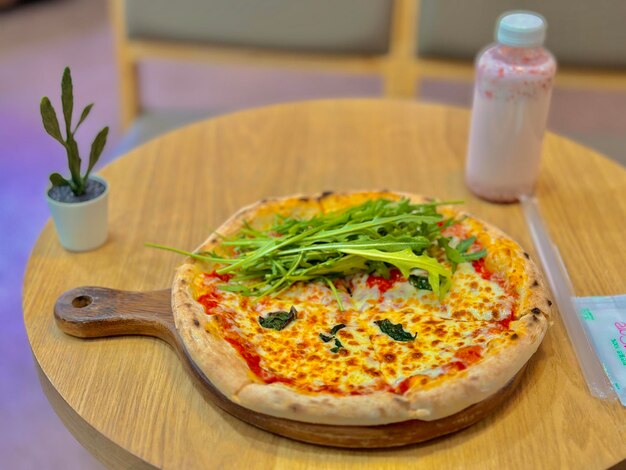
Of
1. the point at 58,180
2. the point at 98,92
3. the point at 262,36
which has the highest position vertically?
the point at 58,180

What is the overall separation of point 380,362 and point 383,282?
187 mm

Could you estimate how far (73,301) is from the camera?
3.80 ft

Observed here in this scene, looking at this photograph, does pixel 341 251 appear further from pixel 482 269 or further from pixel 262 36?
pixel 262 36

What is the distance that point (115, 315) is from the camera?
3.68ft

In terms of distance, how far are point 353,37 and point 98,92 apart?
188 cm

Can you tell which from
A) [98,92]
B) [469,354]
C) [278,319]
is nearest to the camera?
[469,354]

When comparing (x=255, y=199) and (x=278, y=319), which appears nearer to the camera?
(x=278, y=319)

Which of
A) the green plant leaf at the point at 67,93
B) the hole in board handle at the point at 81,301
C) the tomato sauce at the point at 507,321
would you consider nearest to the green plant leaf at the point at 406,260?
the tomato sauce at the point at 507,321

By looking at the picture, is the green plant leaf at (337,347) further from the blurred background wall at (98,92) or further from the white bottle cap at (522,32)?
the blurred background wall at (98,92)

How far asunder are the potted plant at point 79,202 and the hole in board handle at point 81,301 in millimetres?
176

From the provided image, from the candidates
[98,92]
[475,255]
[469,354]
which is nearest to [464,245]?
[475,255]

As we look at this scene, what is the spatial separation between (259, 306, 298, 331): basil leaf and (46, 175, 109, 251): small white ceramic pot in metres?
0.37

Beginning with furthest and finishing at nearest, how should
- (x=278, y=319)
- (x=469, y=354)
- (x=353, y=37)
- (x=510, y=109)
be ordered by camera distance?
(x=353, y=37) → (x=510, y=109) → (x=278, y=319) → (x=469, y=354)

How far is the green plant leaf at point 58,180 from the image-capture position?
4.16ft
